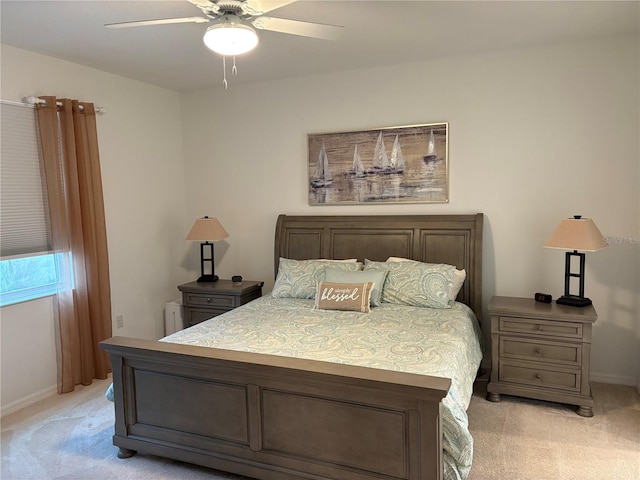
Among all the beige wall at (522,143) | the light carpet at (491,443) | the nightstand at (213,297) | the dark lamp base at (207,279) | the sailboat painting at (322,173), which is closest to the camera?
the light carpet at (491,443)

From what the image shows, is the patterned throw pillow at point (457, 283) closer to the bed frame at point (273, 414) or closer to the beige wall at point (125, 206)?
the bed frame at point (273, 414)

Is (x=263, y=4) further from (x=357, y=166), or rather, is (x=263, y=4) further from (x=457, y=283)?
(x=457, y=283)

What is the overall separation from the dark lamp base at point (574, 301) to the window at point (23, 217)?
3.76 meters

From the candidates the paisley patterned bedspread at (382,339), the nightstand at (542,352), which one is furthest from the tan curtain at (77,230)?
the nightstand at (542,352)

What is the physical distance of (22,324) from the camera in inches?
134

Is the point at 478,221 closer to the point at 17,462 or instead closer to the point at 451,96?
the point at 451,96

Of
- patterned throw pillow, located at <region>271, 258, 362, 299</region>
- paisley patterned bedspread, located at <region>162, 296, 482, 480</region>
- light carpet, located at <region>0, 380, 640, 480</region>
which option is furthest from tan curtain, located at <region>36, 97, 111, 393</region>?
patterned throw pillow, located at <region>271, 258, 362, 299</region>

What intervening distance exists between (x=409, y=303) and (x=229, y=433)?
1682 mm

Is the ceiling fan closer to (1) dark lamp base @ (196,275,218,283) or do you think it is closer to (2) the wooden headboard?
(2) the wooden headboard

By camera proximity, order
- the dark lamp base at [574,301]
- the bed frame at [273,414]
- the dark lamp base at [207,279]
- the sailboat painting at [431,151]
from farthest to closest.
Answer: the dark lamp base at [207,279] → the sailboat painting at [431,151] → the dark lamp base at [574,301] → the bed frame at [273,414]

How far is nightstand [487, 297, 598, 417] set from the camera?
305 cm

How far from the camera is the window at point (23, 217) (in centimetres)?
326

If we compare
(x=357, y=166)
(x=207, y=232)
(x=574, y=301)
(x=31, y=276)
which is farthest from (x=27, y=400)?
(x=574, y=301)

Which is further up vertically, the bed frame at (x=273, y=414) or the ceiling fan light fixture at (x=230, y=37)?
the ceiling fan light fixture at (x=230, y=37)
